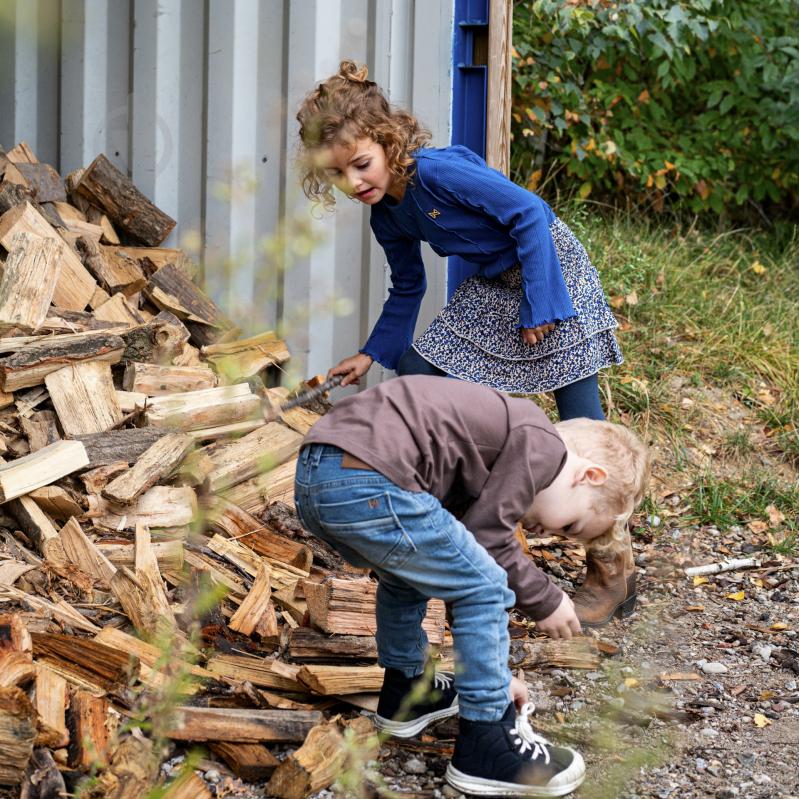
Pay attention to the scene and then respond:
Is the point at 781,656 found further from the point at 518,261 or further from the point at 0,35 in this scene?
the point at 0,35

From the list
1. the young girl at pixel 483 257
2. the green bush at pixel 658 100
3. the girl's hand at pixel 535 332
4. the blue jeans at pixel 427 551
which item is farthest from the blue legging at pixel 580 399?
the green bush at pixel 658 100

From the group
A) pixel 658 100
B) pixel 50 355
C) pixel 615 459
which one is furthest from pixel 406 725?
pixel 658 100

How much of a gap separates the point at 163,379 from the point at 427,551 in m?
1.72

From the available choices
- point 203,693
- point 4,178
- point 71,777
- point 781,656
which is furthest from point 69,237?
point 781,656

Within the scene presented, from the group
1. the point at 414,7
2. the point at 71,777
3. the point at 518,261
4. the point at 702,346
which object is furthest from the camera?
the point at 702,346

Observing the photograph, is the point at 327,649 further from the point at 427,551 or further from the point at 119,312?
the point at 119,312

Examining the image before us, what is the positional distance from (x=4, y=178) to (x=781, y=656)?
10.6 ft

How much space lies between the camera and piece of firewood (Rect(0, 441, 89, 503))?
285 cm

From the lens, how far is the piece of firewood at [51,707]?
2.00 m

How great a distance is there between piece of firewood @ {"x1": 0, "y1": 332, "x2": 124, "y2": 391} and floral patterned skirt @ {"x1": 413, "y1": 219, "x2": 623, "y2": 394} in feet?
3.38

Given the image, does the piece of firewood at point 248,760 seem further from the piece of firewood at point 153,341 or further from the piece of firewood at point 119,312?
the piece of firewood at point 119,312

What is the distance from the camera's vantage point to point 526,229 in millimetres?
2980

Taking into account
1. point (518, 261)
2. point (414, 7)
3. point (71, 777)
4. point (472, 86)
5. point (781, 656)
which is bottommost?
point (781, 656)

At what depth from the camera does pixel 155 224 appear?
418 centimetres
